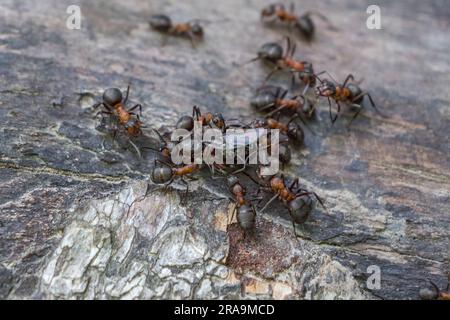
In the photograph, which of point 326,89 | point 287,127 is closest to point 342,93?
point 326,89

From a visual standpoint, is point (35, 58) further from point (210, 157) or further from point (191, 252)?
point (191, 252)

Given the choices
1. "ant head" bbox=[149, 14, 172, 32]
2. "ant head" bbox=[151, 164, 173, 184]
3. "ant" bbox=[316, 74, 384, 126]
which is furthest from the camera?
"ant head" bbox=[149, 14, 172, 32]

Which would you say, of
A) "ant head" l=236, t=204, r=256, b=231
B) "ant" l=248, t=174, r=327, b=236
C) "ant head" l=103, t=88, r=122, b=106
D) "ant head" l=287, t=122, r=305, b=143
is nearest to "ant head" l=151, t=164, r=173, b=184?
"ant head" l=236, t=204, r=256, b=231

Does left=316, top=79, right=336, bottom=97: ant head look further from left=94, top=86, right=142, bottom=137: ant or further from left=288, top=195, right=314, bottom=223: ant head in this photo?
left=94, top=86, right=142, bottom=137: ant

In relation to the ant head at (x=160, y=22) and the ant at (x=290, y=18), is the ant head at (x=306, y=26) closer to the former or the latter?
the ant at (x=290, y=18)

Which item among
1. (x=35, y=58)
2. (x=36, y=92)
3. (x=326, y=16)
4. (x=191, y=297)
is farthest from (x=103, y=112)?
(x=326, y=16)

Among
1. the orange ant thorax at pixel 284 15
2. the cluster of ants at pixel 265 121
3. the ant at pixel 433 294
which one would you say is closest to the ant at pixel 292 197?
the cluster of ants at pixel 265 121

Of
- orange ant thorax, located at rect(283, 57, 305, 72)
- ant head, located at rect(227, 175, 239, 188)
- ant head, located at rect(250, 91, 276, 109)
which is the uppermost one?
orange ant thorax, located at rect(283, 57, 305, 72)
